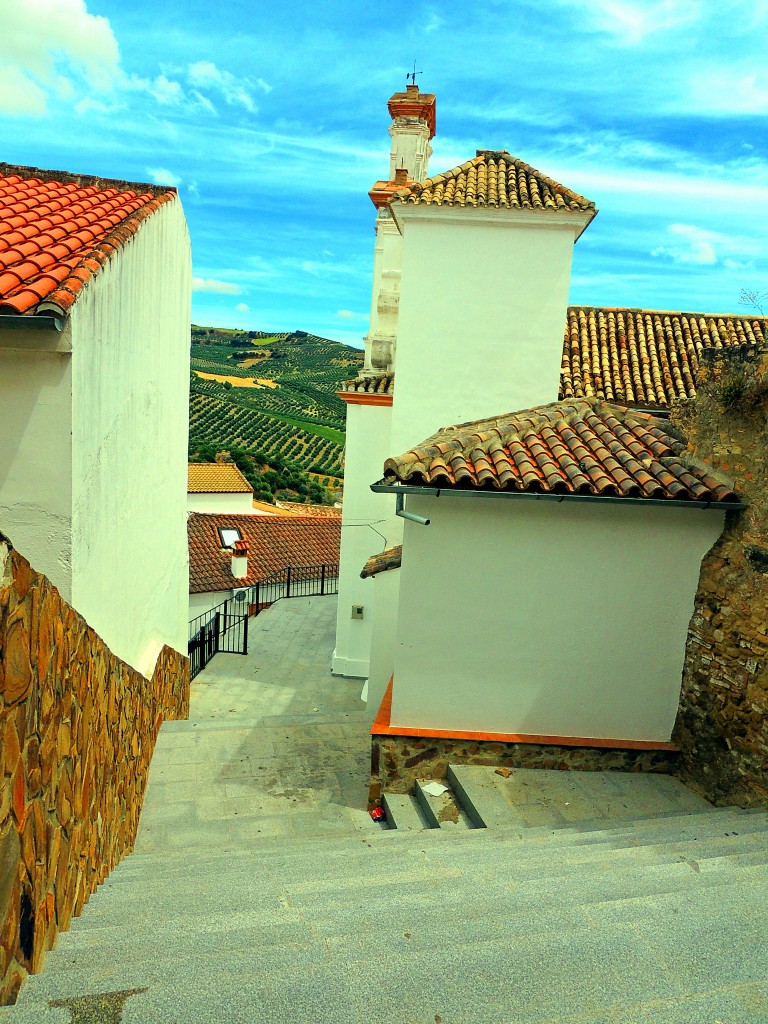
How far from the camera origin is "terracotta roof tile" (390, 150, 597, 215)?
1061 cm

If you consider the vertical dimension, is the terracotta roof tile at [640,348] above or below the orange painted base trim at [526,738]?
above

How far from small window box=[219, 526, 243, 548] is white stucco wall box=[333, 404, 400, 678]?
1250 centimetres

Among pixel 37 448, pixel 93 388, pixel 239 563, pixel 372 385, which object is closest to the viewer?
pixel 37 448

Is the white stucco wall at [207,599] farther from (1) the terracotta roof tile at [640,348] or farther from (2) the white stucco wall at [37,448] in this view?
(2) the white stucco wall at [37,448]

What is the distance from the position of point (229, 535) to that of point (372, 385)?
14.7 m

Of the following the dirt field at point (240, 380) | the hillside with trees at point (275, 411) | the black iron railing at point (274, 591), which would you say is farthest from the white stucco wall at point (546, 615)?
the dirt field at point (240, 380)

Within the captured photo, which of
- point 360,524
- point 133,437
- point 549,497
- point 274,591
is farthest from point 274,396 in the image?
point 549,497

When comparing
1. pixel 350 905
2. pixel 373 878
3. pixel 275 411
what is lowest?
pixel 373 878

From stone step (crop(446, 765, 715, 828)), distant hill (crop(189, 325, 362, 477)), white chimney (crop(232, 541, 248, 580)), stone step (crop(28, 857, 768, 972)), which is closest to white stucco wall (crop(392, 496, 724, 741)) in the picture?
stone step (crop(446, 765, 715, 828))

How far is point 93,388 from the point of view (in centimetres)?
556

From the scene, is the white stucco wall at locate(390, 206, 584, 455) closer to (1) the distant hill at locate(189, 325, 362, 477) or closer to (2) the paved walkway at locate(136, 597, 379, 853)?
(2) the paved walkway at locate(136, 597, 379, 853)

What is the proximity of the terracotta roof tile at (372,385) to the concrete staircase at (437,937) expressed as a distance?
31.0 feet

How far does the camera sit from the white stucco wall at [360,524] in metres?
13.3

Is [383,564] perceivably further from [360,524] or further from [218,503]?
[218,503]
